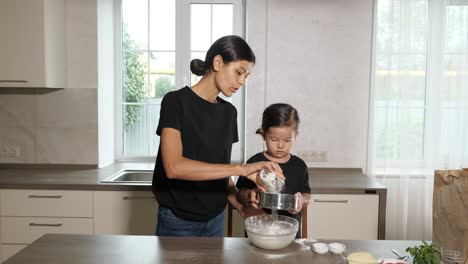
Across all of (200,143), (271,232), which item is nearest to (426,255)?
(271,232)

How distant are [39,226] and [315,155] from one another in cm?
180

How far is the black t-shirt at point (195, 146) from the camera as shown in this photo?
1.61 m

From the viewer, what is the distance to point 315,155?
9.82ft

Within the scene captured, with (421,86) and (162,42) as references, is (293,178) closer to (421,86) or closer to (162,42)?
(421,86)

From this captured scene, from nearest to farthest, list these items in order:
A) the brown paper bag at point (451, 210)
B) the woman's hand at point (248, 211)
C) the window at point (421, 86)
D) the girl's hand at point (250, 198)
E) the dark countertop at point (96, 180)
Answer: the brown paper bag at point (451, 210)
the girl's hand at point (250, 198)
the woman's hand at point (248, 211)
the dark countertop at point (96, 180)
the window at point (421, 86)

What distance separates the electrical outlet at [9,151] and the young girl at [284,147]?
1.88m

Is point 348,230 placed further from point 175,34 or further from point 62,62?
point 62,62

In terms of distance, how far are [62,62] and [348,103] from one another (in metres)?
1.97

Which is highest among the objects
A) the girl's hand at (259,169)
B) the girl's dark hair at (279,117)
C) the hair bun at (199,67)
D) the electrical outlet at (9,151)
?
the hair bun at (199,67)

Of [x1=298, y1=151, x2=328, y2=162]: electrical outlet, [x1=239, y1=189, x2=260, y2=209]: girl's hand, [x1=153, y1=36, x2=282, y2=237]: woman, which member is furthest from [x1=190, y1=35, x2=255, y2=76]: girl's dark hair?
[x1=298, y1=151, x2=328, y2=162]: electrical outlet

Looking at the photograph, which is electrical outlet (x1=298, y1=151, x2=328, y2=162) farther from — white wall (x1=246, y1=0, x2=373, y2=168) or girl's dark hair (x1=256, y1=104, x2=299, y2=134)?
girl's dark hair (x1=256, y1=104, x2=299, y2=134)

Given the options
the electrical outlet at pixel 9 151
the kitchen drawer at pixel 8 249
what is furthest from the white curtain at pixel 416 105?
the electrical outlet at pixel 9 151

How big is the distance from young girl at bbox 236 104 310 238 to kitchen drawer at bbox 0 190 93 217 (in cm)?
106

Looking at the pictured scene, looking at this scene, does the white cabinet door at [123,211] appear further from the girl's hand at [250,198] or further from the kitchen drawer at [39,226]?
the girl's hand at [250,198]
